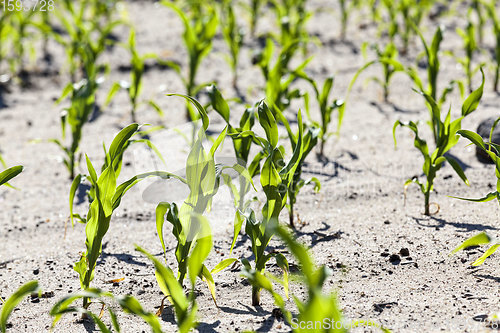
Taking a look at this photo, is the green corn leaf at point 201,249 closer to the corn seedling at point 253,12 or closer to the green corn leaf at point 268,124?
the green corn leaf at point 268,124

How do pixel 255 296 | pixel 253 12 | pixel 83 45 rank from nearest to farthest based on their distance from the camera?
pixel 255 296 < pixel 83 45 < pixel 253 12

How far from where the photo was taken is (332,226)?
259cm

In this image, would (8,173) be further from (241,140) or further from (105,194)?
(241,140)

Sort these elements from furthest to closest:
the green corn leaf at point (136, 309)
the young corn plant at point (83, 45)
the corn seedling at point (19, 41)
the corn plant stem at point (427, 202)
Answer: the corn seedling at point (19, 41) → the young corn plant at point (83, 45) → the corn plant stem at point (427, 202) → the green corn leaf at point (136, 309)

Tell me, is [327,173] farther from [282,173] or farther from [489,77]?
[489,77]

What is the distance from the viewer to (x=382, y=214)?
8.68ft

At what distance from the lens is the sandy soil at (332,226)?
197cm

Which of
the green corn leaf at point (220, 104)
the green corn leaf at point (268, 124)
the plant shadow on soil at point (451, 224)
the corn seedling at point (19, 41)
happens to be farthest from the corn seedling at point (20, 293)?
the corn seedling at point (19, 41)

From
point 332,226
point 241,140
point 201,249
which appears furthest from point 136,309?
point 332,226

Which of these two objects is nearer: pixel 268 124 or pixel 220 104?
pixel 268 124

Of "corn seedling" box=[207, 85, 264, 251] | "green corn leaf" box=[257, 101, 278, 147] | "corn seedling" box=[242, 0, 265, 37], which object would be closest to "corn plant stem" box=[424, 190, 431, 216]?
"corn seedling" box=[207, 85, 264, 251]

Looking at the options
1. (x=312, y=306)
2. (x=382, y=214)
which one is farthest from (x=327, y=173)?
(x=312, y=306)

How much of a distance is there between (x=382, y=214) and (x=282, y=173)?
805 millimetres

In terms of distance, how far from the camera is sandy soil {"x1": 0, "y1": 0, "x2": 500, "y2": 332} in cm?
197
